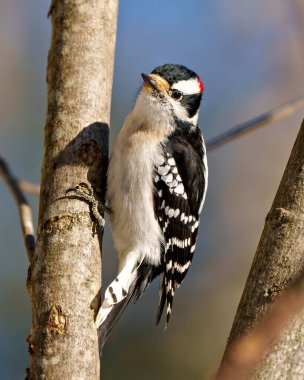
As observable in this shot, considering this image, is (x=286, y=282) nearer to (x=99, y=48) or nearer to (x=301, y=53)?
(x=99, y=48)

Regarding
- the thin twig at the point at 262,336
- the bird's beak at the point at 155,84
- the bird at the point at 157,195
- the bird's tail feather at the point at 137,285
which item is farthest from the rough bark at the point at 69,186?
the thin twig at the point at 262,336

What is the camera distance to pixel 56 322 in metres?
2.21

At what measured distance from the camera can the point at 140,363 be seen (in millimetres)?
5500

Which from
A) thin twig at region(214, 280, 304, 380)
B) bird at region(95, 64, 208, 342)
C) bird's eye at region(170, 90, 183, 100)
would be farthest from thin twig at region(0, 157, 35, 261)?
thin twig at region(214, 280, 304, 380)

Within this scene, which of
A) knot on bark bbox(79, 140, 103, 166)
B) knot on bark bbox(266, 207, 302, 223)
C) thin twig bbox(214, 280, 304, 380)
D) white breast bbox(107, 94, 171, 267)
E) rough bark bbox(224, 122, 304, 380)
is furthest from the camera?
white breast bbox(107, 94, 171, 267)

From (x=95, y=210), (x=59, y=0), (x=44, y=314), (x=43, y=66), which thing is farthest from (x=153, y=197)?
(x=43, y=66)

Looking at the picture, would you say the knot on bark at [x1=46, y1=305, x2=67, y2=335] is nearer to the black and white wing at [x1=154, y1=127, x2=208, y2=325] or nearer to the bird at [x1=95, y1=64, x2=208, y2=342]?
the bird at [x1=95, y1=64, x2=208, y2=342]

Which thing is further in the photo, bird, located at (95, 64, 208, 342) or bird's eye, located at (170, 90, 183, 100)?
bird's eye, located at (170, 90, 183, 100)

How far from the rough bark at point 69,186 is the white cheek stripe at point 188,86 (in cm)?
61

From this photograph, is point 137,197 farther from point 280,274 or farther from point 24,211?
point 280,274

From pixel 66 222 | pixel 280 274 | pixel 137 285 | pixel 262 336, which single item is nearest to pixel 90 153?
pixel 66 222

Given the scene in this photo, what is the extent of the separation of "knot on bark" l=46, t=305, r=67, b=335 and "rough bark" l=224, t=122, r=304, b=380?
56cm

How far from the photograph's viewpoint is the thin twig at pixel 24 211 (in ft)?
9.37

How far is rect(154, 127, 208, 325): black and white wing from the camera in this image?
11.3 ft
